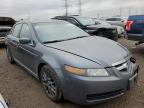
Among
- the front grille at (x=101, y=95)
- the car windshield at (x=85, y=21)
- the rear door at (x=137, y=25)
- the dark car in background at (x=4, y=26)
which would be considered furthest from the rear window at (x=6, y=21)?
the front grille at (x=101, y=95)

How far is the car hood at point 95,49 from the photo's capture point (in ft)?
11.5

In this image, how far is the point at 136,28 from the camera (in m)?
6.77

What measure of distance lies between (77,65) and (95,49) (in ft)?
2.18

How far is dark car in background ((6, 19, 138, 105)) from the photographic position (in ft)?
10.7

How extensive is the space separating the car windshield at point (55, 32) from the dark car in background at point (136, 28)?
2405 mm

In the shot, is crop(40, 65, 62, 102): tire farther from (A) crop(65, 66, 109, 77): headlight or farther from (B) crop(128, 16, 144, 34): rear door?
(B) crop(128, 16, 144, 34): rear door

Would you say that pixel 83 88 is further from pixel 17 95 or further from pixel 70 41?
pixel 17 95

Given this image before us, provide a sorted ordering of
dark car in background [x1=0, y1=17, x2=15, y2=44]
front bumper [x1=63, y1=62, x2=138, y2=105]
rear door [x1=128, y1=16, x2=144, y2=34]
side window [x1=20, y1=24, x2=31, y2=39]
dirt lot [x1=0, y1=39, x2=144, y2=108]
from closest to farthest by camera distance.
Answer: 1. front bumper [x1=63, y1=62, x2=138, y2=105]
2. dirt lot [x1=0, y1=39, x2=144, y2=108]
3. side window [x1=20, y1=24, x2=31, y2=39]
4. rear door [x1=128, y1=16, x2=144, y2=34]
5. dark car in background [x1=0, y1=17, x2=15, y2=44]

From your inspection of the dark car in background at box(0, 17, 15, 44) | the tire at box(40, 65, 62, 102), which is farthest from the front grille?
the dark car in background at box(0, 17, 15, 44)

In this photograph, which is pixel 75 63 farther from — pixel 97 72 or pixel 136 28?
pixel 136 28

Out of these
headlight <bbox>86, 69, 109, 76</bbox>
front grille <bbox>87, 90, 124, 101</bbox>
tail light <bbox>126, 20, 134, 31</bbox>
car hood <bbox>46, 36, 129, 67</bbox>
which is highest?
tail light <bbox>126, 20, 134, 31</bbox>

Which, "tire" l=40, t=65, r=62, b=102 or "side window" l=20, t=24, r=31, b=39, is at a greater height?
"side window" l=20, t=24, r=31, b=39

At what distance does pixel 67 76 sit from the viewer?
3.37 metres

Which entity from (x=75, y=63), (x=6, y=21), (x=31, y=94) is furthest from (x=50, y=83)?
(x=6, y=21)
